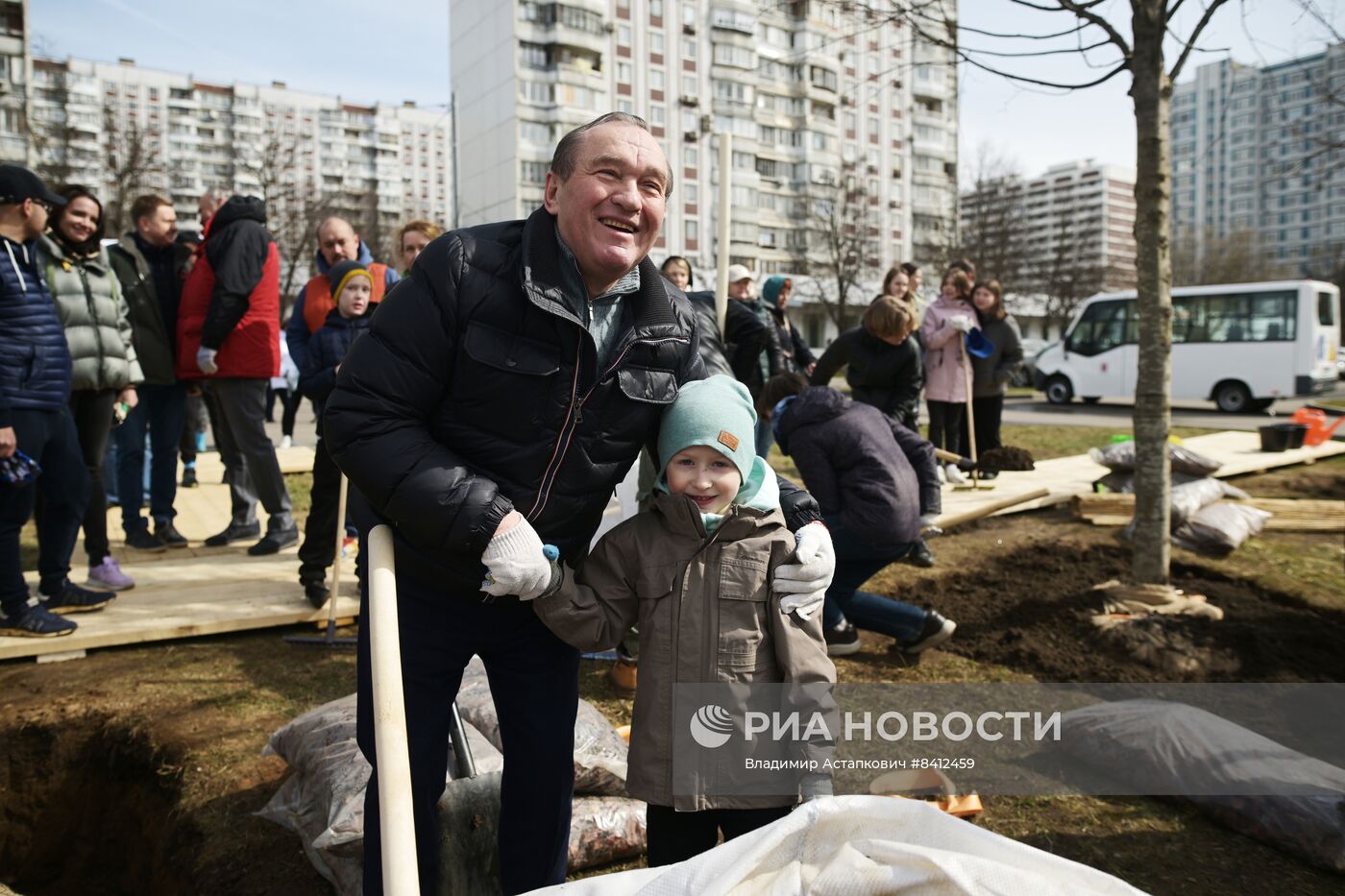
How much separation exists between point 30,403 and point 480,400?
312 cm

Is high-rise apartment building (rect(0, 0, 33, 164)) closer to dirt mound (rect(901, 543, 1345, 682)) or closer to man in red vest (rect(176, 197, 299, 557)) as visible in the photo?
man in red vest (rect(176, 197, 299, 557))

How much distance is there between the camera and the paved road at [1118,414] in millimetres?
16266

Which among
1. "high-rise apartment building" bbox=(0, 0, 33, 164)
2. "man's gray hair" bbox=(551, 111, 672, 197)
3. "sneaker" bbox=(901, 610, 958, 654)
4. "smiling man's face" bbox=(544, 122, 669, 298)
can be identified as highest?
"high-rise apartment building" bbox=(0, 0, 33, 164)

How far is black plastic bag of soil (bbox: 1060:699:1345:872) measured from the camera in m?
2.60

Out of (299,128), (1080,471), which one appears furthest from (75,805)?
(299,128)

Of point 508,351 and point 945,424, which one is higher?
point 508,351

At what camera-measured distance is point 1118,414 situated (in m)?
18.6

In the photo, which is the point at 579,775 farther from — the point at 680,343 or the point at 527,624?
the point at 680,343

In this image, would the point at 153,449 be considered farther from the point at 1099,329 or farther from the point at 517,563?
the point at 1099,329

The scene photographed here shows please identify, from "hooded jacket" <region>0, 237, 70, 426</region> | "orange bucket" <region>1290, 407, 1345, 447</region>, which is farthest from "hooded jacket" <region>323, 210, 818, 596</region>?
"orange bucket" <region>1290, 407, 1345, 447</region>

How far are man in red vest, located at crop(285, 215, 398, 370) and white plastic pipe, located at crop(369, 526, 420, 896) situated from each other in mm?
3468

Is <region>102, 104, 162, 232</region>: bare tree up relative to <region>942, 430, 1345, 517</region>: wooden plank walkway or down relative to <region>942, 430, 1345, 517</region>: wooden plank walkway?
up

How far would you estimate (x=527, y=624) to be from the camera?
212 centimetres

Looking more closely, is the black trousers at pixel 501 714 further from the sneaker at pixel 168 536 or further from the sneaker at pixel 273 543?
the sneaker at pixel 168 536
